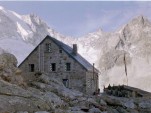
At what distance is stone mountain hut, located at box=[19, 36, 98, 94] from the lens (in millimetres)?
62469

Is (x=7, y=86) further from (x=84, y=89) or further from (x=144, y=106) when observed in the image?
(x=84, y=89)

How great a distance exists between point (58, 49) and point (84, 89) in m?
8.31

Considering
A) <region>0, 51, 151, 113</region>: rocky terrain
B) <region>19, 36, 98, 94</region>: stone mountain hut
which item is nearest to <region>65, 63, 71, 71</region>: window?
<region>19, 36, 98, 94</region>: stone mountain hut

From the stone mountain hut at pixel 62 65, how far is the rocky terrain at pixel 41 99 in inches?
814

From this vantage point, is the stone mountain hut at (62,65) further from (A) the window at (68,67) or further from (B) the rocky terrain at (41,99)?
(B) the rocky terrain at (41,99)

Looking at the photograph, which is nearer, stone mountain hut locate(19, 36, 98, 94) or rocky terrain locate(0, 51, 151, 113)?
rocky terrain locate(0, 51, 151, 113)

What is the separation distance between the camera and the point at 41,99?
23922 mm

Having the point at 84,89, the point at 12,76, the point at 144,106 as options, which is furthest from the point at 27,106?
the point at 84,89

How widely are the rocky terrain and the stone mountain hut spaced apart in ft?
67.8

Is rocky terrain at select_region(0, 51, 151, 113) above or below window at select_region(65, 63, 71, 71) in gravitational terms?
below

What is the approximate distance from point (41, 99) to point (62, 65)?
133 ft

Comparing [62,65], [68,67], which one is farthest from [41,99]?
[62,65]

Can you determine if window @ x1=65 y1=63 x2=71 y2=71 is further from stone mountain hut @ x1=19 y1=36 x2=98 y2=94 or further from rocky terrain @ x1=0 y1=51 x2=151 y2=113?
rocky terrain @ x1=0 y1=51 x2=151 y2=113

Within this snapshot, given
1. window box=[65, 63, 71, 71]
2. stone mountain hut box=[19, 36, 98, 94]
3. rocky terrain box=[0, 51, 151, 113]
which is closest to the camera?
rocky terrain box=[0, 51, 151, 113]
